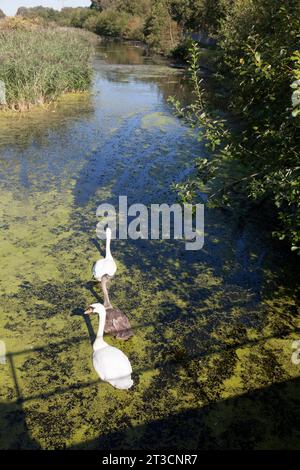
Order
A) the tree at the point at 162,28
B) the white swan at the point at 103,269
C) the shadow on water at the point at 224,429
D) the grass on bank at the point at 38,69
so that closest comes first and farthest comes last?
the shadow on water at the point at 224,429
the white swan at the point at 103,269
the grass on bank at the point at 38,69
the tree at the point at 162,28

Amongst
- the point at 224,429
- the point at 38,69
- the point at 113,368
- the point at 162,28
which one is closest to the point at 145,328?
the point at 113,368

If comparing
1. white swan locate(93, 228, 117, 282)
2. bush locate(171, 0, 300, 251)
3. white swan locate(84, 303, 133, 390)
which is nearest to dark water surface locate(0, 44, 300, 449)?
white swan locate(84, 303, 133, 390)

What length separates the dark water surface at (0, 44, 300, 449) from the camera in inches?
129

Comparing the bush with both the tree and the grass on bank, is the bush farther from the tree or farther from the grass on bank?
the tree

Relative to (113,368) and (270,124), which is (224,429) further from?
(270,124)

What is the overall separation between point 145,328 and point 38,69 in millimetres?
11080

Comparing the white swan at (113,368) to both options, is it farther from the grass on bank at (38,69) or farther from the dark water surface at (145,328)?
the grass on bank at (38,69)

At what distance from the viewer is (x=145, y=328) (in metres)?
4.32

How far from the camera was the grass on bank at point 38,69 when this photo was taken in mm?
12359

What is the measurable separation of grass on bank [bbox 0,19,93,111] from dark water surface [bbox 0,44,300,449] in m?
5.20

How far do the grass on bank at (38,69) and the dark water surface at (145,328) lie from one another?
5204 mm

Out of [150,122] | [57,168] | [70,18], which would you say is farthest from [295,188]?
[70,18]

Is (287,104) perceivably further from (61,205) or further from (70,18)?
(70,18)

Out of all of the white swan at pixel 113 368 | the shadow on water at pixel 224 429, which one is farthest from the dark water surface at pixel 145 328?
the white swan at pixel 113 368
